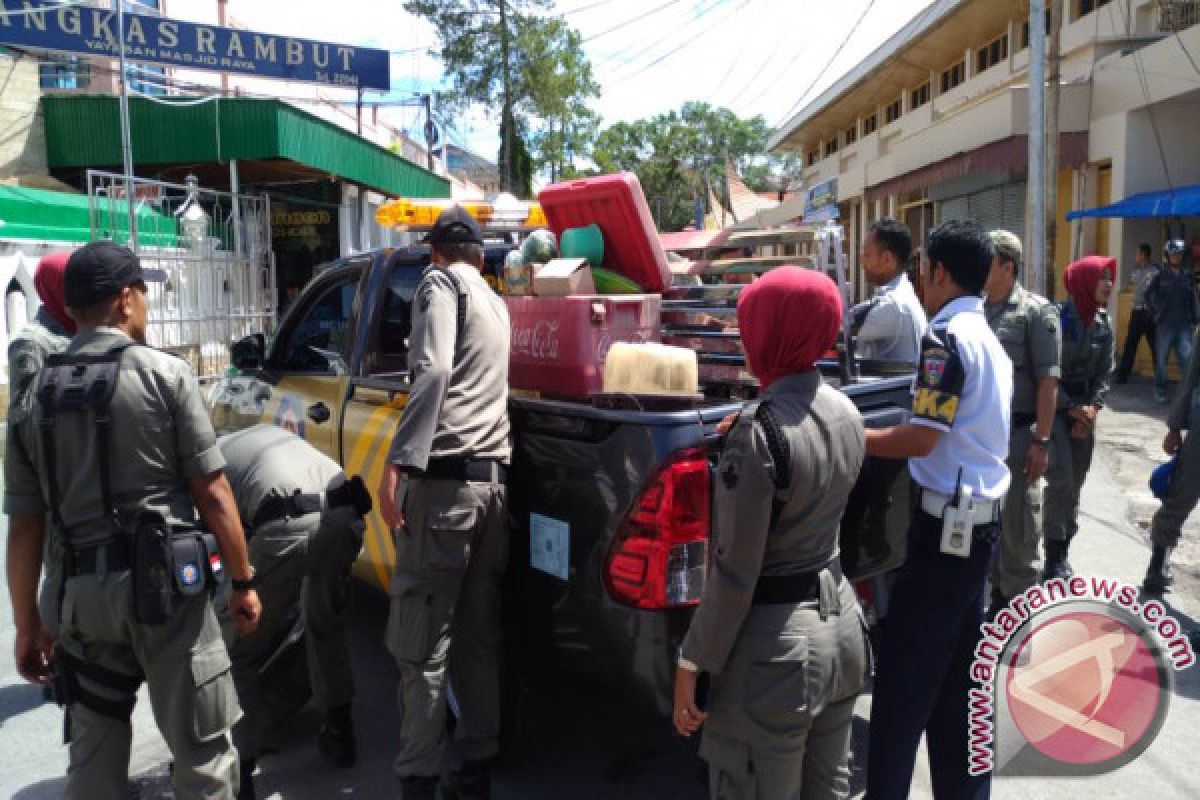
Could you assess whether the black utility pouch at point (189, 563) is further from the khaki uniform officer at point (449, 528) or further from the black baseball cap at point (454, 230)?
the black baseball cap at point (454, 230)

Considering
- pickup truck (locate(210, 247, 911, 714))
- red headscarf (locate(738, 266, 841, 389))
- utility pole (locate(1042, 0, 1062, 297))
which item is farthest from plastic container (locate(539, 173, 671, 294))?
utility pole (locate(1042, 0, 1062, 297))

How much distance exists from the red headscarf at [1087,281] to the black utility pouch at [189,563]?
4.63m

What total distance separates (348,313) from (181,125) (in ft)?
42.9

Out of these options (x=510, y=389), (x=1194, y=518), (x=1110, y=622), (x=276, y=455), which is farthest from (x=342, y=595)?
(x=1194, y=518)

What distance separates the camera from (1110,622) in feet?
14.8

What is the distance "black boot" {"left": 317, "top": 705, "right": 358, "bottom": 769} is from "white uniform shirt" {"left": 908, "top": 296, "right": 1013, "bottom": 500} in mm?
2278

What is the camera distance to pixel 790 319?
2.16m

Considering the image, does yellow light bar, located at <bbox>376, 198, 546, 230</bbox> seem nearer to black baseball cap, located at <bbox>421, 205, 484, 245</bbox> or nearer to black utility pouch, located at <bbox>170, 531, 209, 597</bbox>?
black baseball cap, located at <bbox>421, 205, 484, 245</bbox>

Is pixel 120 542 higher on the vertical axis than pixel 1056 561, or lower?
higher

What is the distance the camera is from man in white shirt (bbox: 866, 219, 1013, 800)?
2.72m

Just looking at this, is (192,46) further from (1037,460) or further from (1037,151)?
(1037,460)

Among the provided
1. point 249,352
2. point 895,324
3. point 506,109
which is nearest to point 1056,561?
point 895,324

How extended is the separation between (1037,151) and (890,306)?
28.8ft

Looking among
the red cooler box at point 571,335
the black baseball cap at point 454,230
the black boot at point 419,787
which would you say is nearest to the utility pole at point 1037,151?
the red cooler box at point 571,335
